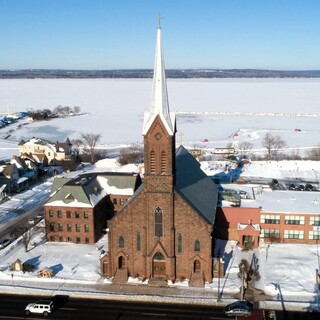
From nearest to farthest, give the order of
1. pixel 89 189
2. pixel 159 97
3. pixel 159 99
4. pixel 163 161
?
pixel 159 97
pixel 159 99
pixel 163 161
pixel 89 189

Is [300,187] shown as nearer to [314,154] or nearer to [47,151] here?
[314,154]

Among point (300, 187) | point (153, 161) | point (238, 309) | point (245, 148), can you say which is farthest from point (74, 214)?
point (245, 148)

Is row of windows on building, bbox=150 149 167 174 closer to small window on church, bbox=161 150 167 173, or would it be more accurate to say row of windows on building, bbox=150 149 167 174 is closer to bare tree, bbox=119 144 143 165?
small window on church, bbox=161 150 167 173

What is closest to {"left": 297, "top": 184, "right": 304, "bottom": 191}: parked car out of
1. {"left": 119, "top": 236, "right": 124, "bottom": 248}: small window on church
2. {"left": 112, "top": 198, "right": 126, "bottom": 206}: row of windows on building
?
{"left": 112, "top": 198, "right": 126, "bottom": 206}: row of windows on building

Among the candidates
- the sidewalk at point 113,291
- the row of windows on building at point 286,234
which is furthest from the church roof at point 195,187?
the row of windows on building at point 286,234

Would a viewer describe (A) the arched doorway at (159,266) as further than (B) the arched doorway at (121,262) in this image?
No

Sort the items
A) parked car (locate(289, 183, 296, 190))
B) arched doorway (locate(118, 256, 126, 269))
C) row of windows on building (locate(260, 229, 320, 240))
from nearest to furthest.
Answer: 1. arched doorway (locate(118, 256, 126, 269))
2. row of windows on building (locate(260, 229, 320, 240))
3. parked car (locate(289, 183, 296, 190))

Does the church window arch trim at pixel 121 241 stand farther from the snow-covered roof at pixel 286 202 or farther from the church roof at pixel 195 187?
the snow-covered roof at pixel 286 202
